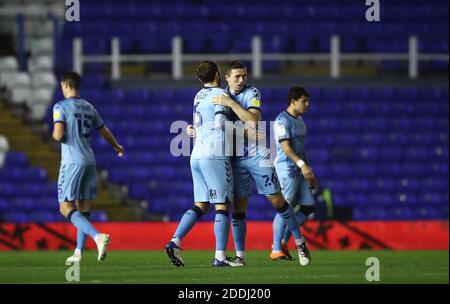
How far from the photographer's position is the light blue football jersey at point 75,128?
38.4ft

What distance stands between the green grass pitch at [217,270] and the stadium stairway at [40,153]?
476 cm

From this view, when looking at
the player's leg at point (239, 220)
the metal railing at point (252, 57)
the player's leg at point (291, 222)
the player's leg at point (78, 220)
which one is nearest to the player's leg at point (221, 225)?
the player's leg at point (239, 220)

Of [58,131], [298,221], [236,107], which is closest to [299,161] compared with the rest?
[298,221]

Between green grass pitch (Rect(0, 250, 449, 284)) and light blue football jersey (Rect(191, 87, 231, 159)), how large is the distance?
1.10m

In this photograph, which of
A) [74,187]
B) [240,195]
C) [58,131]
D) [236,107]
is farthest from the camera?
[74,187]

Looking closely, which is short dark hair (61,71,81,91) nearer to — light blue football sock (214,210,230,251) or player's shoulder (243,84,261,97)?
player's shoulder (243,84,261,97)

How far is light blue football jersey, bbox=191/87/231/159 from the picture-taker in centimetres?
1089

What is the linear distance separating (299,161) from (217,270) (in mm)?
1595

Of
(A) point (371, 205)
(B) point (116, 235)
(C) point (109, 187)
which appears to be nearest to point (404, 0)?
(A) point (371, 205)

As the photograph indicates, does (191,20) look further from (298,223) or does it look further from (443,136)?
(298,223)

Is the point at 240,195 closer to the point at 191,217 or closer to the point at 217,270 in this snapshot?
the point at 191,217

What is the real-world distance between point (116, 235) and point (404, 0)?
9069 mm

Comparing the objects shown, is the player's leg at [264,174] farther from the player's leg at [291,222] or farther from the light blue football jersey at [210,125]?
the light blue football jersey at [210,125]

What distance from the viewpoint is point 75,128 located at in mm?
11773
